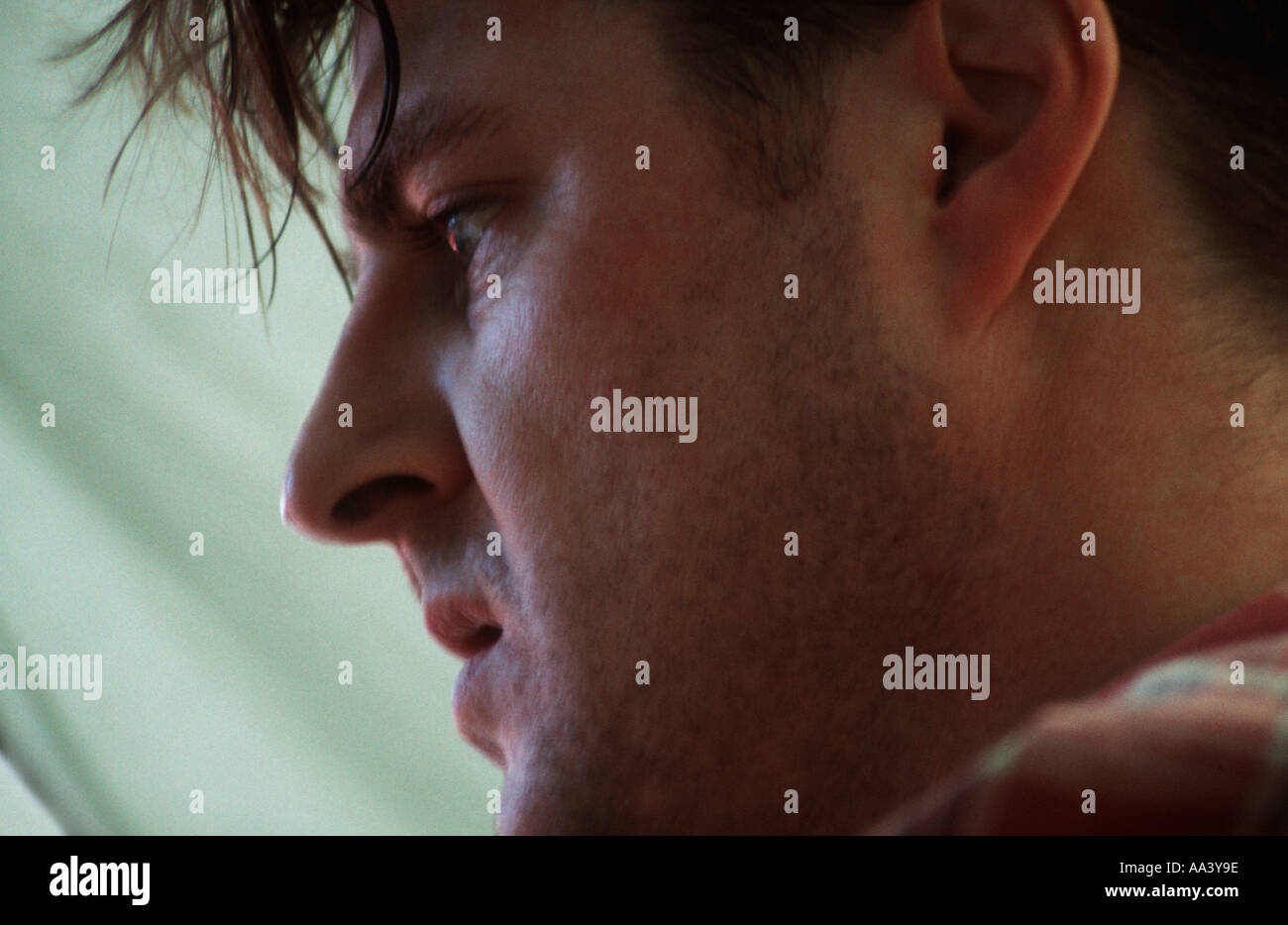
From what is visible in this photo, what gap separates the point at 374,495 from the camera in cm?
69

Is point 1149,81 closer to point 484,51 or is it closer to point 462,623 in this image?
point 484,51

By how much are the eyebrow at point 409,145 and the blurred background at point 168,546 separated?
651mm

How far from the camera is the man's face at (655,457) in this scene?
1.95 ft

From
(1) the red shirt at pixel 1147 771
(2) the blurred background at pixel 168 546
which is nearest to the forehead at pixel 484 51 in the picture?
(1) the red shirt at pixel 1147 771

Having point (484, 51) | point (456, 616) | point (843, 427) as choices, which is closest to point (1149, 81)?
point (843, 427)

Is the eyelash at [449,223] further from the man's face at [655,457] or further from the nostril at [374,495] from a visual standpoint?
the nostril at [374,495]

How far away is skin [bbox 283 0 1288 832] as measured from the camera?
572 millimetres

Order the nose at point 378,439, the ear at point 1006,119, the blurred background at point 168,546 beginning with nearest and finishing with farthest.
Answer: the ear at point 1006,119
the nose at point 378,439
the blurred background at point 168,546

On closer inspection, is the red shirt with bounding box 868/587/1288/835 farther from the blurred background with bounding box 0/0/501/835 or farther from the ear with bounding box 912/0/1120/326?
the blurred background with bounding box 0/0/501/835

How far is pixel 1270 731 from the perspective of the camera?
13.9 inches

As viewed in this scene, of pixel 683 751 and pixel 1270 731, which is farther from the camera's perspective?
pixel 683 751

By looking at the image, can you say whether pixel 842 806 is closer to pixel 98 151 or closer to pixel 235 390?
pixel 235 390
